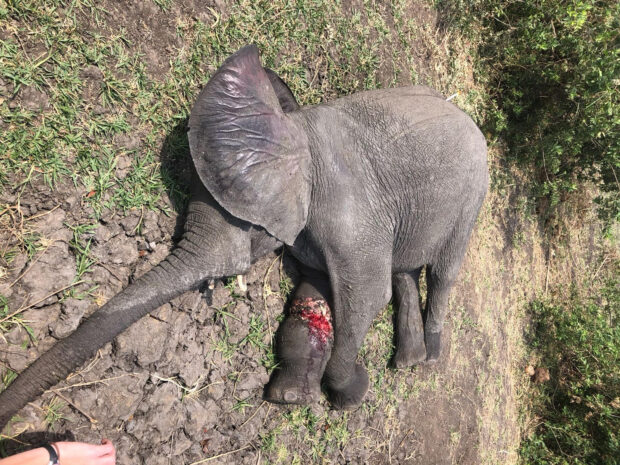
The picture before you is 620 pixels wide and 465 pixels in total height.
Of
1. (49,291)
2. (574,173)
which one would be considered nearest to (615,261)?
(574,173)

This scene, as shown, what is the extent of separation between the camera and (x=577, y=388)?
5.07 meters

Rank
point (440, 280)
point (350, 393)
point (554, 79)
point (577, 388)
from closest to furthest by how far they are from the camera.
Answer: point (350, 393)
point (440, 280)
point (554, 79)
point (577, 388)

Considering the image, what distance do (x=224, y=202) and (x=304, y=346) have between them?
0.99 metres

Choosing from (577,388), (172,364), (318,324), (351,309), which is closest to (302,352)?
(318,324)

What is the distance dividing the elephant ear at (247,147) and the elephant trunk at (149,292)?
0.13 m

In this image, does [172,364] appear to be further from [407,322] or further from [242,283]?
[407,322]

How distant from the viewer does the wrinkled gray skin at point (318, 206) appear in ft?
6.00

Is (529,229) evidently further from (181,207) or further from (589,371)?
(181,207)

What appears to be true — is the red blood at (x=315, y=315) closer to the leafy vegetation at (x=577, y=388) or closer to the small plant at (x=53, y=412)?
the small plant at (x=53, y=412)

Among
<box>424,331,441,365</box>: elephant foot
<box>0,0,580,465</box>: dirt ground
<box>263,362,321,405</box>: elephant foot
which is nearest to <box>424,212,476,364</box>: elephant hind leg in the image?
<box>424,331,441,365</box>: elephant foot

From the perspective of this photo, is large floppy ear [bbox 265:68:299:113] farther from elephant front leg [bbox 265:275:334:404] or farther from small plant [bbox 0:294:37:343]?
small plant [bbox 0:294:37:343]

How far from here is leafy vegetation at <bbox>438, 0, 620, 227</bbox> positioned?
3898mm

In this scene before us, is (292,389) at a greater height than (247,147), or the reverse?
(247,147)

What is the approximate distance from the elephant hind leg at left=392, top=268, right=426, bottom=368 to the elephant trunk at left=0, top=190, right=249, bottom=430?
1651 mm
